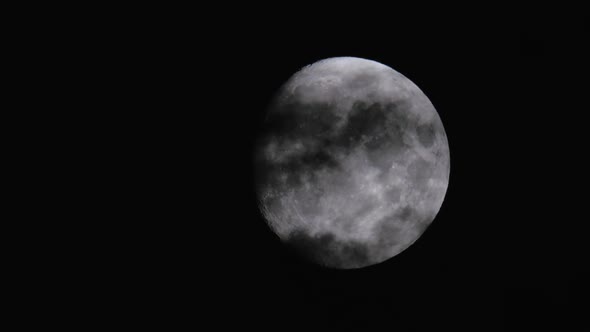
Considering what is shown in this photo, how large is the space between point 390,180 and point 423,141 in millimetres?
488

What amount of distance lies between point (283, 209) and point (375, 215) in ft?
2.67

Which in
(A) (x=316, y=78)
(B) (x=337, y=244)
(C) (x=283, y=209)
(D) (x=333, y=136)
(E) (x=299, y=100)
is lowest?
(B) (x=337, y=244)

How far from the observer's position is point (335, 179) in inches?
122

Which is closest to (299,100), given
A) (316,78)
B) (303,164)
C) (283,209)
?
(316,78)

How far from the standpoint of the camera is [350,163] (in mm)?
3092

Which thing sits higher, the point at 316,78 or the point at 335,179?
the point at 316,78

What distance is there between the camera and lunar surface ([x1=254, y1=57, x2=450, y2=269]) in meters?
3.12

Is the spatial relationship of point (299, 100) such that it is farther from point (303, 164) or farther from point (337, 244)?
point (337, 244)

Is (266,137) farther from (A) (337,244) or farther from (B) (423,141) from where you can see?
(B) (423,141)

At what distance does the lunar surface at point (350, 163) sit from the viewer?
10.2 feet

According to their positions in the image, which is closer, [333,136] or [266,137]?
[333,136]

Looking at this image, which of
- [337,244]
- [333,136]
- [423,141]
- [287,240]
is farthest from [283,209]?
[423,141]

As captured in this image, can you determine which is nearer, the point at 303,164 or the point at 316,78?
the point at 303,164

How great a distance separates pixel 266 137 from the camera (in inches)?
133
